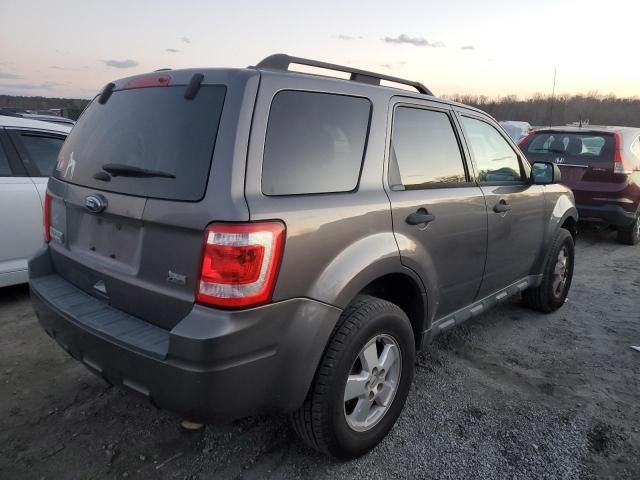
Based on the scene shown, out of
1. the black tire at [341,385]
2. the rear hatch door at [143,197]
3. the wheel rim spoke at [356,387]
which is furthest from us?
the wheel rim spoke at [356,387]

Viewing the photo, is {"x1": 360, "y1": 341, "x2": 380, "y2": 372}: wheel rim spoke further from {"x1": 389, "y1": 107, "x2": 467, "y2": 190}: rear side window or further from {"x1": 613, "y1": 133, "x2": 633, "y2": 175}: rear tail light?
{"x1": 613, "y1": 133, "x2": 633, "y2": 175}: rear tail light

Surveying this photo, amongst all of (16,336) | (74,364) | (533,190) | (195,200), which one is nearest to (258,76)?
(195,200)

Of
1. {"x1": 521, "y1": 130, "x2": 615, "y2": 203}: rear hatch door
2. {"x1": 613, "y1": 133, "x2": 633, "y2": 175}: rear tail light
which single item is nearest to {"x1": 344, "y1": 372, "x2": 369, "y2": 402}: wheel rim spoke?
{"x1": 521, "y1": 130, "x2": 615, "y2": 203}: rear hatch door

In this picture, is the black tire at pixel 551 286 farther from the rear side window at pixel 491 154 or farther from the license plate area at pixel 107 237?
the license plate area at pixel 107 237

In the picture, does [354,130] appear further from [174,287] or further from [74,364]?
[74,364]

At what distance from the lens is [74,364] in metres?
3.27

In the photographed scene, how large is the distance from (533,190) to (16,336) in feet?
13.7

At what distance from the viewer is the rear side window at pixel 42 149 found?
4.39 metres

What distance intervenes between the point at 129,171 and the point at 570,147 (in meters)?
7.19

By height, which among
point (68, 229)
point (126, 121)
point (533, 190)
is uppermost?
point (126, 121)

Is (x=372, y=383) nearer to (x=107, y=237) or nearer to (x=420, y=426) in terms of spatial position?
(x=420, y=426)

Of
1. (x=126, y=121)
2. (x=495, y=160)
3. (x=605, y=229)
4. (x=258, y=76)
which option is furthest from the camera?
(x=605, y=229)

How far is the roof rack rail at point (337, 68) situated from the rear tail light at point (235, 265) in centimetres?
84

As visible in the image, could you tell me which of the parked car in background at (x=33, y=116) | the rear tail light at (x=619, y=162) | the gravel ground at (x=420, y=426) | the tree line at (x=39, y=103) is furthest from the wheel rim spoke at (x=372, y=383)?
the tree line at (x=39, y=103)
